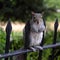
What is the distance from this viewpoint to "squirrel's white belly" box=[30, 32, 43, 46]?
2.59 metres

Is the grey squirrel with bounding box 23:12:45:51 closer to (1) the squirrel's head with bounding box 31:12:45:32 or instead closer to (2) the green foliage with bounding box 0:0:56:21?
(1) the squirrel's head with bounding box 31:12:45:32

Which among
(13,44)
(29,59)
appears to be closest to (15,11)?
(13,44)

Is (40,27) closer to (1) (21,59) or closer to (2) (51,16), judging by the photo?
(1) (21,59)

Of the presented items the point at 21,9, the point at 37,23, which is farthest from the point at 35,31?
the point at 21,9

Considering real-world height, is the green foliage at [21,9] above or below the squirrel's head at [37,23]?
above

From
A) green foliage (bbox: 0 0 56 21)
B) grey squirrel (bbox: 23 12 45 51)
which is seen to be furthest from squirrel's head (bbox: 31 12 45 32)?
green foliage (bbox: 0 0 56 21)

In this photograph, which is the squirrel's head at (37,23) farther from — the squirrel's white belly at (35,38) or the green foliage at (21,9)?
the green foliage at (21,9)

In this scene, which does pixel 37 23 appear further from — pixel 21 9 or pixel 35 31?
pixel 21 9

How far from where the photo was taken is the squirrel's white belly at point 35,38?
259cm

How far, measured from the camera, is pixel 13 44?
3781 mm

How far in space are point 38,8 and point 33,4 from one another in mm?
184

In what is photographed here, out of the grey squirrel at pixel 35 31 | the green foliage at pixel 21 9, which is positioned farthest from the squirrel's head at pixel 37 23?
the green foliage at pixel 21 9

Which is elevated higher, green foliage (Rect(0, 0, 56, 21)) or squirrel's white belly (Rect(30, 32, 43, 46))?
green foliage (Rect(0, 0, 56, 21))

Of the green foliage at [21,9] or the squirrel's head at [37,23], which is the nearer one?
the squirrel's head at [37,23]
